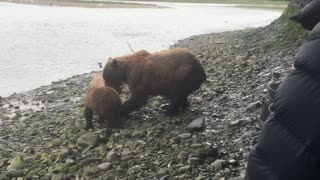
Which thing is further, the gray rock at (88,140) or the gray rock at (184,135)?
the gray rock at (88,140)

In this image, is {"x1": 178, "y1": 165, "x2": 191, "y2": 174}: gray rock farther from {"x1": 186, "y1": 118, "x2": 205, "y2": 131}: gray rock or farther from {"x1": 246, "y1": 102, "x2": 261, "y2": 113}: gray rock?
{"x1": 246, "y1": 102, "x2": 261, "y2": 113}: gray rock

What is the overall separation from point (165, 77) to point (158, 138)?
130 centimetres

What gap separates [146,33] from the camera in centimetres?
3002

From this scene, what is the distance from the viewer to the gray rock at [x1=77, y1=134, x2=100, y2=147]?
7.33 metres

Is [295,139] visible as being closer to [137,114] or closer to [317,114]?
[317,114]

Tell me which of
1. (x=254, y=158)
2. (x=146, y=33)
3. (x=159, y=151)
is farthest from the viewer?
(x=146, y=33)

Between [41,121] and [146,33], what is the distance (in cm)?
A: 2059

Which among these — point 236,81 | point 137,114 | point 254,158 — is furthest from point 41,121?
point 254,158

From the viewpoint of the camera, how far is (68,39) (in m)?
27.8

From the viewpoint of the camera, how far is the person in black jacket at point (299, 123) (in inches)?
92.1

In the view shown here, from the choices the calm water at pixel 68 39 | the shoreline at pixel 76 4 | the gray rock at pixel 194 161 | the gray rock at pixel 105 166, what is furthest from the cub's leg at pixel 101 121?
the shoreline at pixel 76 4

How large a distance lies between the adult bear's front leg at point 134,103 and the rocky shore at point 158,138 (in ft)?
0.64

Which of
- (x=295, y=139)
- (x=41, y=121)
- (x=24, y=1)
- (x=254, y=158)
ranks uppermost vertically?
(x=295, y=139)

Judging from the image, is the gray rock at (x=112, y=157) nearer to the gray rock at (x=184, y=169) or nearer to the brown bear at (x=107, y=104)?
the gray rock at (x=184, y=169)
